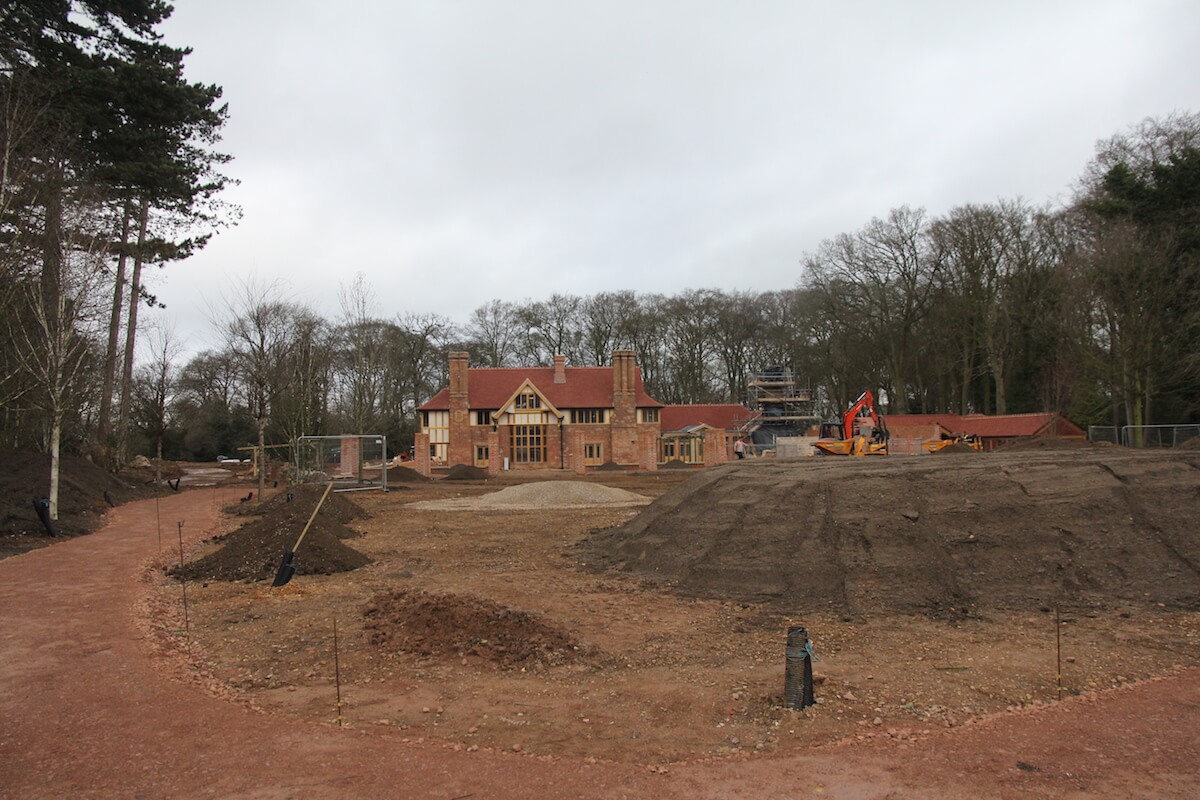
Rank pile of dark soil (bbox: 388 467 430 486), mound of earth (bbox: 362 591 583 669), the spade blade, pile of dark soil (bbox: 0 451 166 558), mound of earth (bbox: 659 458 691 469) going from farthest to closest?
mound of earth (bbox: 659 458 691 469), pile of dark soil (bbox: 388 467 430 486), pile of dark soil (bbox: 0 451 166 558), the spade blade, mound of earth (bbox: 362 591 583 669)

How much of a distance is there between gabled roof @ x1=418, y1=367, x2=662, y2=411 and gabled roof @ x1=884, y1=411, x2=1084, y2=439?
15935 millimetres

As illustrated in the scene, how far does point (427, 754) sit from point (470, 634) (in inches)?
121

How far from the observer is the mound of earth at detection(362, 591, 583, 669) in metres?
7.91

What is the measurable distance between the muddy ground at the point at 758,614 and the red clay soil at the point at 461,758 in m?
0.32

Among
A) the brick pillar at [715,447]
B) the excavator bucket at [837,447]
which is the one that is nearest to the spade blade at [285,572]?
the excavator bucket at [837,447]

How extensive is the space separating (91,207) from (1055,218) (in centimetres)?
4466

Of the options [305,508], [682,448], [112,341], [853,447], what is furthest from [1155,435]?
[112,341]

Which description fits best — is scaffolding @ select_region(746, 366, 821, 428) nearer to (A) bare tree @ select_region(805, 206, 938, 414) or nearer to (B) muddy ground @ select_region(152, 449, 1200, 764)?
(A) bare tree @ select_region(805, 206, 938, 414)

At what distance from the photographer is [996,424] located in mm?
44250

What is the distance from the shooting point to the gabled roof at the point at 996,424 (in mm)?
41688

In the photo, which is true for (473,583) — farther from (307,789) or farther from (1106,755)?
(1106,755)

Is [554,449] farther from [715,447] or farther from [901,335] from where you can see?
[901,335]

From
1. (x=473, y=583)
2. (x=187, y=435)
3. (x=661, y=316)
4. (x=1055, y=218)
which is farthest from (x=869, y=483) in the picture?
(x=187, y=435)

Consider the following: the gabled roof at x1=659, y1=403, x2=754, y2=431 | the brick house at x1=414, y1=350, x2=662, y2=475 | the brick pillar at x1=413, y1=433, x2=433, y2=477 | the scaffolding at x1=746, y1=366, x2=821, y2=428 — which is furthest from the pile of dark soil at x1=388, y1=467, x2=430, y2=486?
the scaffolding at x1=746, y1=366, x2=821, y2=428
